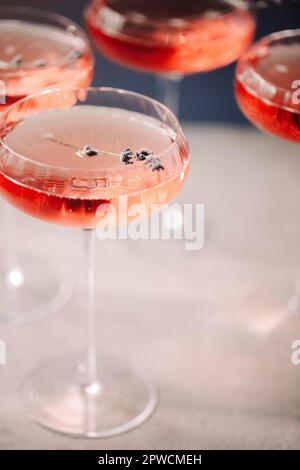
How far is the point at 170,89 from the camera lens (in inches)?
86.3

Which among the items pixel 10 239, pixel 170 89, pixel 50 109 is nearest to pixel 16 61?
pixel 50 109

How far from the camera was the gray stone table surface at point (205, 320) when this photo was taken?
1505mm

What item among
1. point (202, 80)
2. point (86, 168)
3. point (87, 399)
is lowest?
point (87, 399)

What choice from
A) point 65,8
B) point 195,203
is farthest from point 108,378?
point 65,8

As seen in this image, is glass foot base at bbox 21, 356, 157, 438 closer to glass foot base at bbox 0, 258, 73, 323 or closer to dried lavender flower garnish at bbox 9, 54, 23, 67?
glass foot base at bbox 0, 258, 73, 323

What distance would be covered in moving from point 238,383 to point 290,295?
34 cm

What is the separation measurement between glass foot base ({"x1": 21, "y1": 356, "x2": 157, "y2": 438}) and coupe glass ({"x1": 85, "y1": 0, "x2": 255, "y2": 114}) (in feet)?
2.15

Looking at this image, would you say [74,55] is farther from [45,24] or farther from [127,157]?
[127,157]

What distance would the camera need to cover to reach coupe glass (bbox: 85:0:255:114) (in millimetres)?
1670

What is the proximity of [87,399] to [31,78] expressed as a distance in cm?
64

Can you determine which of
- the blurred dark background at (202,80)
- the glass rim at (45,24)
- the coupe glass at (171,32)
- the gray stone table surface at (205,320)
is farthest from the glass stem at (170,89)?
the glass rim at (45,24)

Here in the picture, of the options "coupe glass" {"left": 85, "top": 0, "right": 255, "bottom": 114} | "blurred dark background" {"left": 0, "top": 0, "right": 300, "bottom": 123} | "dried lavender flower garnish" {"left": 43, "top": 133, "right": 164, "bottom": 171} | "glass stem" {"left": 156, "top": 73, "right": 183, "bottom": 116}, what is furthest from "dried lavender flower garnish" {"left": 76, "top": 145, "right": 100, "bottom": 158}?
"blurred dark background" {"left": 0, "top": 0, "right": 300, "bottom": 123}

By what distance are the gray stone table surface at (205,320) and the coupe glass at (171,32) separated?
1.63ft

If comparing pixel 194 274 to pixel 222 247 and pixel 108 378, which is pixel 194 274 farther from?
pixel 108 378
